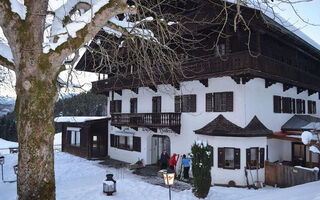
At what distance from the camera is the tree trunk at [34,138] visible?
468cm

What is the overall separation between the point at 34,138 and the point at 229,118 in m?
11.2

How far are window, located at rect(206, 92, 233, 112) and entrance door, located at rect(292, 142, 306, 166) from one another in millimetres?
6764

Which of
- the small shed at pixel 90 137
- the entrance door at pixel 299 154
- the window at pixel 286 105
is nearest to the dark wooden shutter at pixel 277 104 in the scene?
the window at pixel 286 105

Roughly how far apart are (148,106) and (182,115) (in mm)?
3516

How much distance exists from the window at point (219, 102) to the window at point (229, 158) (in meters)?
2.28

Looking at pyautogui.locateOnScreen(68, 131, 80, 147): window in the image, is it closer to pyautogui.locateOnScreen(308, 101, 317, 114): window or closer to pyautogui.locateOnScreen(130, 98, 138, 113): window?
pyautogui.locateOnScreen(130, 98, 138, 113): window

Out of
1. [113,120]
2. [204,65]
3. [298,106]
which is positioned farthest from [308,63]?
[113,120]

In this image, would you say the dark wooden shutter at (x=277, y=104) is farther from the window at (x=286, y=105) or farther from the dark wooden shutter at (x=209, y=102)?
the dark wooden shutter at (x=209, y=102)

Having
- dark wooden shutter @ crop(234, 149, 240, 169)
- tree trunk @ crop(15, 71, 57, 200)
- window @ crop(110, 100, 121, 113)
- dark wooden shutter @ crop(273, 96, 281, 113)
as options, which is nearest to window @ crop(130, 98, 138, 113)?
window @ crop(110, 100, 121, 113)

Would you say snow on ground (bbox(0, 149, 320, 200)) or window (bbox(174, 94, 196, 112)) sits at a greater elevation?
window (bbox(174, 94, 196, 112))

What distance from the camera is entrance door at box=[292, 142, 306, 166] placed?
1661 centimetres

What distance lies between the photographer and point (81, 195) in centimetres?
1091

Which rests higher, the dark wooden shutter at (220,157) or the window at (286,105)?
the window at (286,105)

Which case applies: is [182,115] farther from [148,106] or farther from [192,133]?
[148,106]
